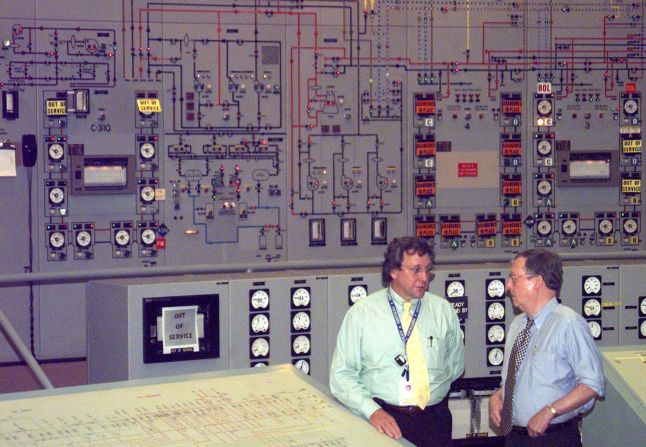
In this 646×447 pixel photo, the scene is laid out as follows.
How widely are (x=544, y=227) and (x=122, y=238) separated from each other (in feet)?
10.6

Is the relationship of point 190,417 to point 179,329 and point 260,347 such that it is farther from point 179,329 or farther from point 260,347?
point 260,347

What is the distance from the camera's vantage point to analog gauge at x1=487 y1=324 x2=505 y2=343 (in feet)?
16.6

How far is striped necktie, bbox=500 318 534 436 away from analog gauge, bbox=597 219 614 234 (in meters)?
4.60

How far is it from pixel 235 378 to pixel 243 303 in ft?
4.89

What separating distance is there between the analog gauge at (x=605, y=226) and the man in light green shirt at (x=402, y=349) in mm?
4406

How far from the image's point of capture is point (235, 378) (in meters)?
3.28

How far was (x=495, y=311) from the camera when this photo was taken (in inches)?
200

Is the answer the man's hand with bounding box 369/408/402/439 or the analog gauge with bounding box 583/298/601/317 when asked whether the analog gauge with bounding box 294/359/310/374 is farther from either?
the man's hand with bounding box 369/408/402/439


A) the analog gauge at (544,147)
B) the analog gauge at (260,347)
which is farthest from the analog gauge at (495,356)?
the analog gauge at (544,147)

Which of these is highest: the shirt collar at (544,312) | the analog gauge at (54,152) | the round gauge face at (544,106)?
the round gauge face at (544,106)

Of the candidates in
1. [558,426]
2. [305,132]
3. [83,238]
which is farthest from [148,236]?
[558,426]

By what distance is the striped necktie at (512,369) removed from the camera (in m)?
3.63

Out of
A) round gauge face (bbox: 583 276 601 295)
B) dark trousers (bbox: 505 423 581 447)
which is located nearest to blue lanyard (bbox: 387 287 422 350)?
dark trousers (bbox: 505 423 581 447)

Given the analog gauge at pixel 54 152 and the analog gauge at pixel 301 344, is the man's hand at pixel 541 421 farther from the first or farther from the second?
the analog gauge at pixel 54 152
